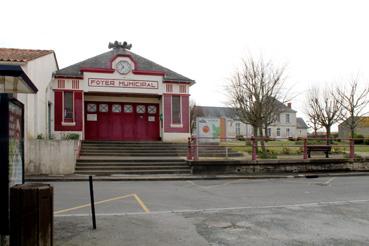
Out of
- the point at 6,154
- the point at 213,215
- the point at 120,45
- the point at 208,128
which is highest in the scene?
the point at 120,45

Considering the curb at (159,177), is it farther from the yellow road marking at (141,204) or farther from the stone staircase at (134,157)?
the yellow road marking at (141,204)

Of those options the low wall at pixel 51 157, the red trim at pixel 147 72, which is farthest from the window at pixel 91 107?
the low wall at pixel 51 157

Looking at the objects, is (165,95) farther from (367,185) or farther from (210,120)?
(367,185)

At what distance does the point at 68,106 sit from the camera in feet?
79.0

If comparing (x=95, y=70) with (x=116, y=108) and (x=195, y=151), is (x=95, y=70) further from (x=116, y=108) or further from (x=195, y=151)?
(x=195, y=151)

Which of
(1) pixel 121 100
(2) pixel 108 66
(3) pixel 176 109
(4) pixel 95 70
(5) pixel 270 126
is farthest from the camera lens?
(5) pixel 270 126

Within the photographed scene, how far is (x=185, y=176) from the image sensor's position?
1748cm

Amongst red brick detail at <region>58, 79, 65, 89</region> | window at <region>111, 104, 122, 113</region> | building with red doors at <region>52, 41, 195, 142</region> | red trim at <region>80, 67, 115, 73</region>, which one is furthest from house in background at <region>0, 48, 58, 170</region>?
window at <region>111, 104, 122, 113</region>

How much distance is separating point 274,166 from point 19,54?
12983mm

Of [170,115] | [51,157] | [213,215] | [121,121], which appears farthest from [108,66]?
[213,215]

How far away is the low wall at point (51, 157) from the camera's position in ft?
55.4

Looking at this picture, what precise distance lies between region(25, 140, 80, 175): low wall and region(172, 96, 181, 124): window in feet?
29.8

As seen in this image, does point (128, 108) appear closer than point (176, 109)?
No

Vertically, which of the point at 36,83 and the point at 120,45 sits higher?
the point at 120,45
